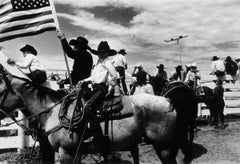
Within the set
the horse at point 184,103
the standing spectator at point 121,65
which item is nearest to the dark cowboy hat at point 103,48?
the horse at point 184,103

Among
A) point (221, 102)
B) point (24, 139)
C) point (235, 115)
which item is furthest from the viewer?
point (235, 115)

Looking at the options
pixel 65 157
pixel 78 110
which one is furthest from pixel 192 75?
pixel 65 157

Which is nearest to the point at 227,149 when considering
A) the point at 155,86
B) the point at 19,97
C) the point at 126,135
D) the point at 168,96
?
the point at 155,86

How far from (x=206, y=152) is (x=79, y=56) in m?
6.48

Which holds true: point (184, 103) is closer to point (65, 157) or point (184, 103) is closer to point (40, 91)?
point (65, 157)

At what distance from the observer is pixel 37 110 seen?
21.7 ft

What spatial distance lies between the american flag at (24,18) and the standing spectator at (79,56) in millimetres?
792

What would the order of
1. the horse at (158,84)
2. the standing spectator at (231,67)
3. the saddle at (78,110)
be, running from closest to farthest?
the saddle at (78,110) < the horse at (158,84) < the standing spectator at (231,67)

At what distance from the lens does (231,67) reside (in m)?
17.2

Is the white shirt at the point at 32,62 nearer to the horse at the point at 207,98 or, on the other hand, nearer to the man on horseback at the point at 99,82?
the man on horseback at the point at 99,82

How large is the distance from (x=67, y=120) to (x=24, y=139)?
4751 millimetres

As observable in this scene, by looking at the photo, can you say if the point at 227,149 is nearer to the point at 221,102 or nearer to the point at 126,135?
the point at 221,102

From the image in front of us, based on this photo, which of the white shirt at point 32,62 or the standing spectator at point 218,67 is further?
the standing spectator at point 218,67

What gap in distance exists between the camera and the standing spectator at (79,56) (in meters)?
6.73
